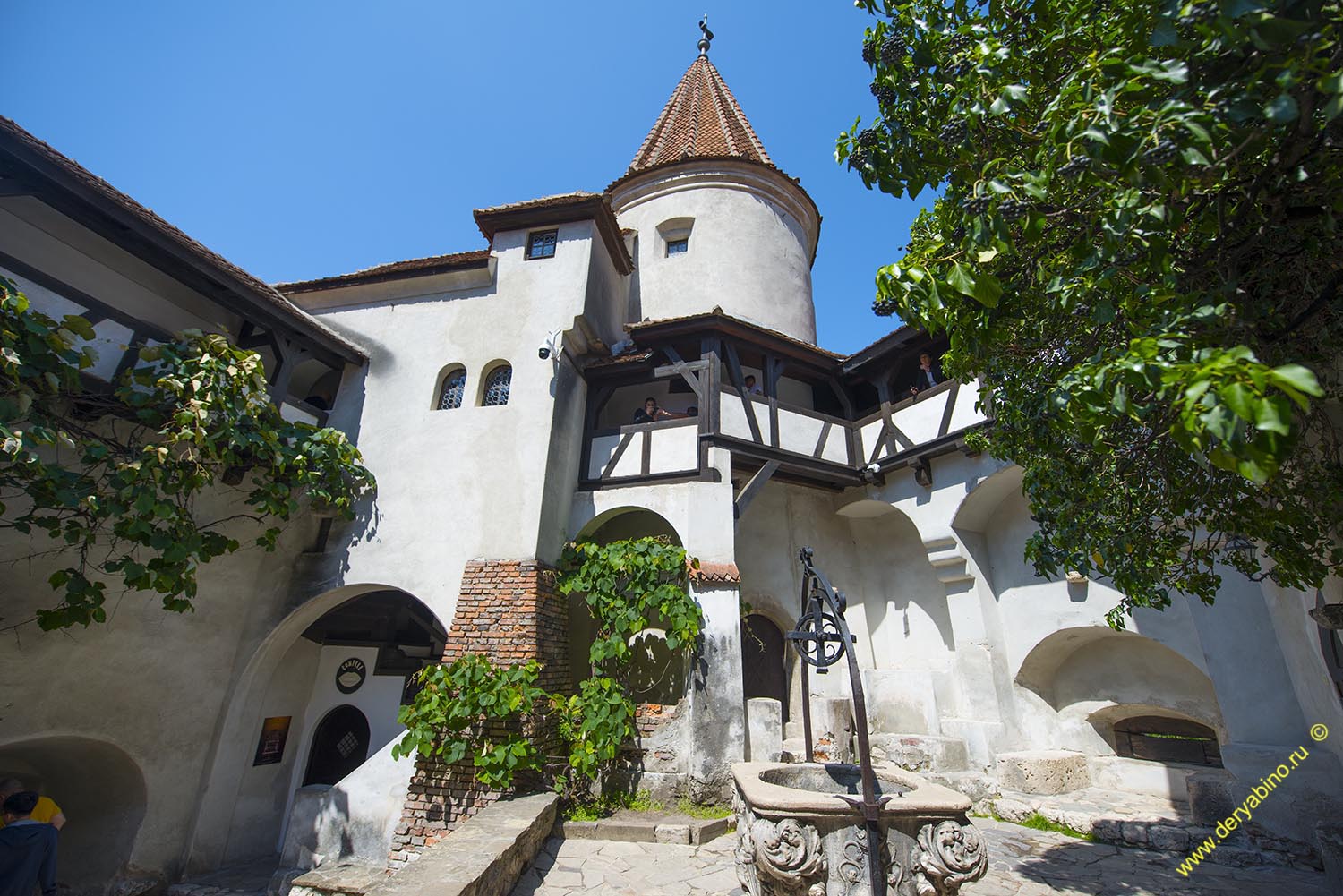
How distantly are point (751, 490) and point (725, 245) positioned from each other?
6.15 metres

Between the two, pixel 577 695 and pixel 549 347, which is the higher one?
pixel 549 347

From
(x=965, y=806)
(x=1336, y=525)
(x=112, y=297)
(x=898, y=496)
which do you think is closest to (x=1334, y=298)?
(x=1336, y=525)

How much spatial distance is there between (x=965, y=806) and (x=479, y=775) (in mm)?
4780

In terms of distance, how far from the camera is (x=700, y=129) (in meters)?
14.9

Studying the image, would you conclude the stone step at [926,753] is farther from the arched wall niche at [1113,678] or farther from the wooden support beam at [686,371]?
the wooden support beam at [686,371]

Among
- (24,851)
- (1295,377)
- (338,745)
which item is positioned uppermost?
(1295,377)

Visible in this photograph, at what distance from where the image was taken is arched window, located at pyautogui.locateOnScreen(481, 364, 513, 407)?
8703mm

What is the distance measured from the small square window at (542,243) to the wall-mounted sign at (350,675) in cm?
739

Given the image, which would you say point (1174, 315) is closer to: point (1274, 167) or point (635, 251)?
point (1274, 167)

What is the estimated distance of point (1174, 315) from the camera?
7.86 feet

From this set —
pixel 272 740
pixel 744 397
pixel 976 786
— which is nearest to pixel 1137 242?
pixel 744 397

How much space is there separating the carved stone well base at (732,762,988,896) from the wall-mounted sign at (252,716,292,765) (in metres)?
8.44

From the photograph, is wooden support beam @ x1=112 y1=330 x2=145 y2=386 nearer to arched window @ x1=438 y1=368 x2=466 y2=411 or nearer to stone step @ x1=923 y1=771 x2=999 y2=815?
arched window @ x1=438 y1=368 x2=466 y2=411

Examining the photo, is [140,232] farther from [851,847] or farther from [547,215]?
[851,847]
